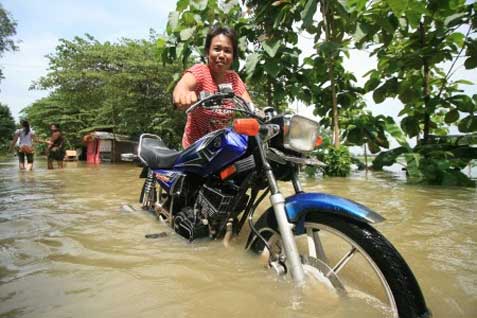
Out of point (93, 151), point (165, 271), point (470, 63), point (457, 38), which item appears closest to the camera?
point (165, 271)

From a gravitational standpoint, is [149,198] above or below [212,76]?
below

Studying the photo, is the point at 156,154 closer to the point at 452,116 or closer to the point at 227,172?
the point at 227,172

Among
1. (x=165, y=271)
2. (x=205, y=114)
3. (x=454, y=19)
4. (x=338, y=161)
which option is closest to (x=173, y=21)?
(x=338, y=161)

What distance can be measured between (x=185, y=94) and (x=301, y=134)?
2.38 feet

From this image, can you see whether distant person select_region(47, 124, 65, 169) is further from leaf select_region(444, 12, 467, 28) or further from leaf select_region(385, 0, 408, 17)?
leaf select_region(444, 12, 467, 28)

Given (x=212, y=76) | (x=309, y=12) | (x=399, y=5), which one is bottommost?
(x=212, y=76)

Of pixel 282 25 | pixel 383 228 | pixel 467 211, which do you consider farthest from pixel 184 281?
pixel 282 25

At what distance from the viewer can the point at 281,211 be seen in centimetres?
158

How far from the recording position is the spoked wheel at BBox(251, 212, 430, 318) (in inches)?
48.4

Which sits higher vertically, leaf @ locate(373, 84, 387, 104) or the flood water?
leaf @ locate(373, 84, 387, 104)

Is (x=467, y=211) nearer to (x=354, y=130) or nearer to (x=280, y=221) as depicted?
(x=280, y=221)

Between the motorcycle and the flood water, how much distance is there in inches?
5.1

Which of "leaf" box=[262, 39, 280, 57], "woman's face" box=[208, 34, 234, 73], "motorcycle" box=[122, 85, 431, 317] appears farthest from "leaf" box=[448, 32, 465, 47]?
"motorcycle" box=[122, 85, 431, 317]

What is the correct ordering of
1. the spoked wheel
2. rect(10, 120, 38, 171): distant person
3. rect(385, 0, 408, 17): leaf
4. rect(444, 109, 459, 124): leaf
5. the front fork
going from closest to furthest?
the spoked wheel, the front fork, rect(385, 0, 408, 17): leaf, rect(444, 109, 459, 124): leaf, rect(10, 120, 38, 171): distant person
